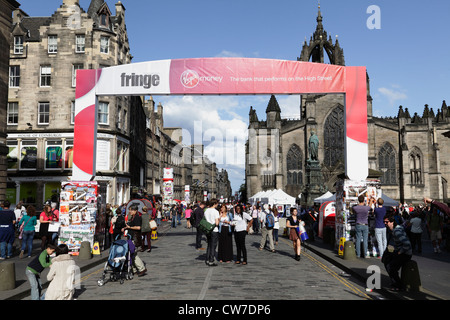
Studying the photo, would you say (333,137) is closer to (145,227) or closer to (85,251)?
(145,227)

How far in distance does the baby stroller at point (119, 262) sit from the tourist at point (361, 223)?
7.36 metres

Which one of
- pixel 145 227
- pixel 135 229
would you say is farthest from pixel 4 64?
pixel 135 229

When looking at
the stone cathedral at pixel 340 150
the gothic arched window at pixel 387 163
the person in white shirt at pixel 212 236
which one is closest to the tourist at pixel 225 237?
the person in white shirt at pixel 212 236

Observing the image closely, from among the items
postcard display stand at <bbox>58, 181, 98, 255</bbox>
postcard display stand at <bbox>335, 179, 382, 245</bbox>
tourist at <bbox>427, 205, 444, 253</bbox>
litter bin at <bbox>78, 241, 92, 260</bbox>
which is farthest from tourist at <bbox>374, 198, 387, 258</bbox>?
postcard display stand at <bbox>58, 181, 98, 255</bbox>

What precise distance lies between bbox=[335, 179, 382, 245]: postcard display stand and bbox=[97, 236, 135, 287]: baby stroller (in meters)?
7.69

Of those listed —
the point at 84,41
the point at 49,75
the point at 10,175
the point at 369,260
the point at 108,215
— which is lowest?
the point at 369,260

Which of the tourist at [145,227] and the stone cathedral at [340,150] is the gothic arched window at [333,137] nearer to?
the stone cathedral at [340,150]

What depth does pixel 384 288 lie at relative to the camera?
859 centimetres

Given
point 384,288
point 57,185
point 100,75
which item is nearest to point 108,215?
point 100,75

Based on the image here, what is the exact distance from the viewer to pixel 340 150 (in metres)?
55.9

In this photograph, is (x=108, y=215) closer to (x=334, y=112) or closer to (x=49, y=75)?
(x=49, y=75)

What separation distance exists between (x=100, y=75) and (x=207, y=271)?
33.3 feet
